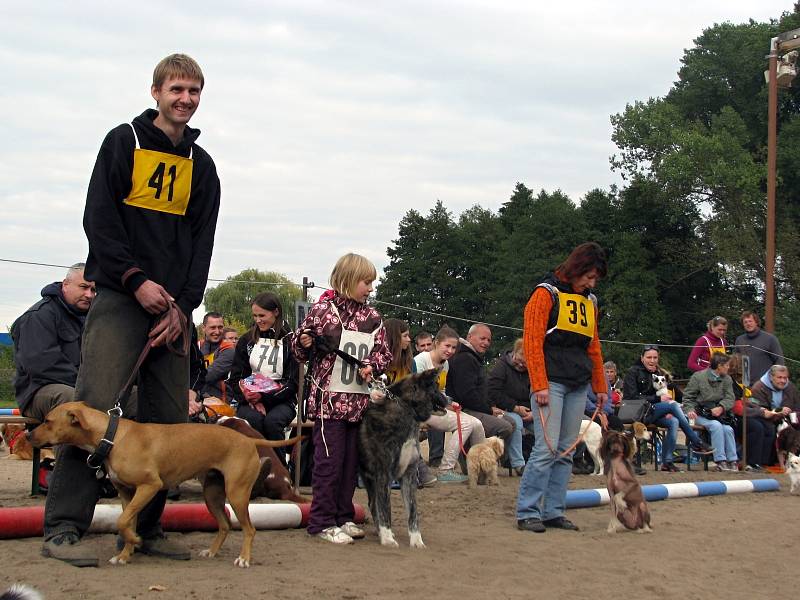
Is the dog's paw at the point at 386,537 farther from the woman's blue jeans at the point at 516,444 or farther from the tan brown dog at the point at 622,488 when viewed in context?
the woman's blue jeans at the point at 516,444

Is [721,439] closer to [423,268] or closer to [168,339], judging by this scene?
[168,339]

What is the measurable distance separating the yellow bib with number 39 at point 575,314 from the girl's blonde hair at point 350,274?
5.49 feet

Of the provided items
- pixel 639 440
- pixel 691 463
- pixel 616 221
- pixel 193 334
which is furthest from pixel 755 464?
pixel 616 221

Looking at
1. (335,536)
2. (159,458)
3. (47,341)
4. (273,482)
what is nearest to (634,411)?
(273,482)

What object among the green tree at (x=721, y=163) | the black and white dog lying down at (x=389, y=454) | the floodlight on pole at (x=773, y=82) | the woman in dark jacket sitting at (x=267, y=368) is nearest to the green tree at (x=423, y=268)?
the green tree at (x=721, y=163)

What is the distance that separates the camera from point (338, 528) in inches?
255

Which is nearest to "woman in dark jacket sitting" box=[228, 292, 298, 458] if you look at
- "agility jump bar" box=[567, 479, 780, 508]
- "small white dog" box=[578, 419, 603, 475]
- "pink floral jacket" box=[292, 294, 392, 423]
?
"pink floral jacket" box=[292, 294, 392, 423]

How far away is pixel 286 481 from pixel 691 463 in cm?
880

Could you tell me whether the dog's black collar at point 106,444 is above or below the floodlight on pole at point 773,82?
below

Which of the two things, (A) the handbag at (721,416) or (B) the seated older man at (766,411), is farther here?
(B) the seated older man at (766,411)

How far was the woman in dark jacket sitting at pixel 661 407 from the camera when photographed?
13.5 m

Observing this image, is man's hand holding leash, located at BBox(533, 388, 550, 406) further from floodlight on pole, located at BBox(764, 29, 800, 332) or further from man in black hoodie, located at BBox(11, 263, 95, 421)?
floodlight on pole, located at BBox(764, 29, 800, 332)

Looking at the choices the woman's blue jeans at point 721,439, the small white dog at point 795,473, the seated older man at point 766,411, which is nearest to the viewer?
the small white dog at point 795,473

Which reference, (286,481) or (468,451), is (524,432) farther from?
(286,481)
